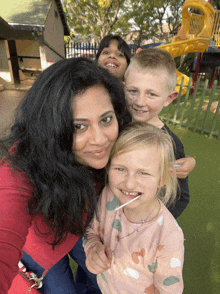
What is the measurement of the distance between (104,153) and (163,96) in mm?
811

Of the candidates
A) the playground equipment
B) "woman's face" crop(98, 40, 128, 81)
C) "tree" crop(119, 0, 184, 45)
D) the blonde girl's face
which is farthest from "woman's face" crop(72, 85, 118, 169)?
"tree" crop(119, 0, 184, 45)

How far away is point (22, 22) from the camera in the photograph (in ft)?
31.8

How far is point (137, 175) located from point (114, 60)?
6.83ft

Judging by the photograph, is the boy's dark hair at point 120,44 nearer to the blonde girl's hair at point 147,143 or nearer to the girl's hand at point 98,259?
the blonde girl's hair at point 147,143

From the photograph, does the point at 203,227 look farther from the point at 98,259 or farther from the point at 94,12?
the point at 94,12

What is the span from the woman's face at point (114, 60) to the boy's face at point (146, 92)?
1.03 meters

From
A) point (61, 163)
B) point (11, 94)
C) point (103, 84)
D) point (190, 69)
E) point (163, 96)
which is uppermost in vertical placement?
point (103, 84)

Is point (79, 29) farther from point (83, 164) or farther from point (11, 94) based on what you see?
point (83, 164)

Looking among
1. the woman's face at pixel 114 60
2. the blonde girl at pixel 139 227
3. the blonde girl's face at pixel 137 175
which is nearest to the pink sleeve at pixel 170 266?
the blonde girl at pixel 139 227

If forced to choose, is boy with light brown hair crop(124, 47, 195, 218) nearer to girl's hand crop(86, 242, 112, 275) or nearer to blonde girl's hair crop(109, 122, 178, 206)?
blonde girl's hair crop(109, 122, 178, 206)

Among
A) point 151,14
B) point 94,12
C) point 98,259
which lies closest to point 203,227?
point 98,259

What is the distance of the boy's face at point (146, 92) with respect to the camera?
1591 mm

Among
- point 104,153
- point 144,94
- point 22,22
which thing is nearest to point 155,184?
point 104,153

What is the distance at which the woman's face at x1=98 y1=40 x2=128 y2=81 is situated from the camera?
2.65 meters
